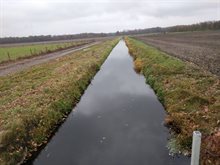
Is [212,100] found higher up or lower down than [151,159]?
higher up

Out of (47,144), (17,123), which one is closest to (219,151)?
(47,144)

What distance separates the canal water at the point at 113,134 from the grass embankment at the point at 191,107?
57 cm

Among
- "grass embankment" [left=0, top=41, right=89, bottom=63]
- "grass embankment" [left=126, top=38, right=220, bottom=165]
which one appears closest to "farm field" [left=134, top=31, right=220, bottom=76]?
"grass embankment" [left=126, top=38, right=220, bottom=165]

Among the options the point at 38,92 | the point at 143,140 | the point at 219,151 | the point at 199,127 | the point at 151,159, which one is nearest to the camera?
the point at 219,151

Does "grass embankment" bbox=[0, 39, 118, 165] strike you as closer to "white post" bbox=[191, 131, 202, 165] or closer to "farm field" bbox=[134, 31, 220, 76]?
"white post" bbox=[191, 131, 202, 165]

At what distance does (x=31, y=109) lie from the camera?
13625 millimetres

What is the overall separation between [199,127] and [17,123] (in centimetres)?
718

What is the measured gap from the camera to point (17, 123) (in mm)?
11625

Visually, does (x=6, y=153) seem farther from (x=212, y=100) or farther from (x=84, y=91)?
(x=84, y=91)

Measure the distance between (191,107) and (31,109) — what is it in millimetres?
7474

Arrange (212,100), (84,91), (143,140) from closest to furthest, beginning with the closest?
(143,140)
(212,100)
(84,91)

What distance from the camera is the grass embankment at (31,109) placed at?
10469 mm

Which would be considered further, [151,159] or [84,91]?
[84,91]

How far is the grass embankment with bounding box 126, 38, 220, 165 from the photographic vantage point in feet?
29.9
